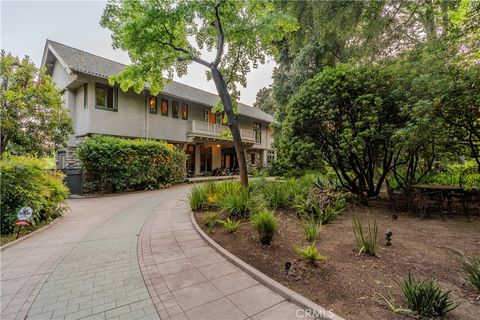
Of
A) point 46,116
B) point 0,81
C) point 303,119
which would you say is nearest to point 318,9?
point 303,119

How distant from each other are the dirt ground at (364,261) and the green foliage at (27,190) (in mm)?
5158

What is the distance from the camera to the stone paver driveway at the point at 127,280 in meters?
2.53

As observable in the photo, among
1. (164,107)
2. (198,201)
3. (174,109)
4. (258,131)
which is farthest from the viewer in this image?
(258,131)

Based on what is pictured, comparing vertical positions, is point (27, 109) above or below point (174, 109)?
below

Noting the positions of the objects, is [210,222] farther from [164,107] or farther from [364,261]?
[164,107]

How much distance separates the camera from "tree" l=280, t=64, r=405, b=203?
6.50 metres

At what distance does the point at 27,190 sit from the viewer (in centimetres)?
571

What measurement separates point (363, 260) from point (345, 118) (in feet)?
16.1

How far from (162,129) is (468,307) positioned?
16.4m

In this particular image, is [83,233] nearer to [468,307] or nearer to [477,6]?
[468,307]

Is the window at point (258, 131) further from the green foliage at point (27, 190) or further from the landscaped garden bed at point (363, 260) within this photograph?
the green foliage at point (27, 190)

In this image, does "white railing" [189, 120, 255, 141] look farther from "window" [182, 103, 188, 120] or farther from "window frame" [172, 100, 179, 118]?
"window frame" [172, 100, 179, 118]

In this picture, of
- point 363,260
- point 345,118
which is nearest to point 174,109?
point 345,118

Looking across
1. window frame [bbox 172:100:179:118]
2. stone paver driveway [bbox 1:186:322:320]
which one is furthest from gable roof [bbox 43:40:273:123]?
stone paver driveway [bbox 1:186:322:320]
